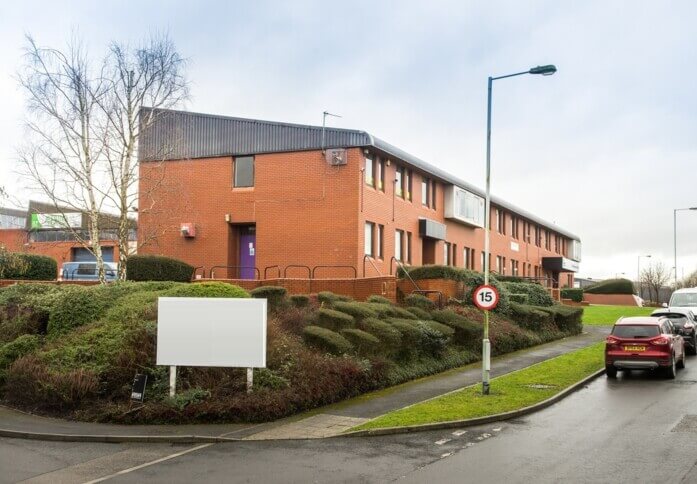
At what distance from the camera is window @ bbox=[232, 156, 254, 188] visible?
29.8 meters

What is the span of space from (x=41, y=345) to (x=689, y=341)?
20255 mm

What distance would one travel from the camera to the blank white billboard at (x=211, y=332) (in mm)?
13305

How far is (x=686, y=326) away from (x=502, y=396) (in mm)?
12207

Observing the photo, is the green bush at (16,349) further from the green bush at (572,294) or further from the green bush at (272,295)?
the green bush at (572,294)

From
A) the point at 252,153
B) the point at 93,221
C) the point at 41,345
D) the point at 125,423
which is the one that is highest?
the point at 252,153

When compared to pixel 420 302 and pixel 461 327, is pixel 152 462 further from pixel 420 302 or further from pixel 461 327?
pixel 420 302

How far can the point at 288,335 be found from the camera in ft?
53.7

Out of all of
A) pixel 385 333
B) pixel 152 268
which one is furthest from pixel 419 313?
pixel 152 268

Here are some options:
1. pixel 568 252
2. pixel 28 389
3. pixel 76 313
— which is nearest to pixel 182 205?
pixel 76 313

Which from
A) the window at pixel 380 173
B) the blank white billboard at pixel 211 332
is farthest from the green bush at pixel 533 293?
the blank white billboard at pixel 211 332

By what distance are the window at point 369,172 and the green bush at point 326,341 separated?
1285cm

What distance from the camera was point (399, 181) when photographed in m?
31.7

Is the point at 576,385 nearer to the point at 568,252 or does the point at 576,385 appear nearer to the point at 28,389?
the point at 28,389

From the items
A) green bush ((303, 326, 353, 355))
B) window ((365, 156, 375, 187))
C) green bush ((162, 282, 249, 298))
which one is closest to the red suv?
green bush ((303, 326, 353, 355))
